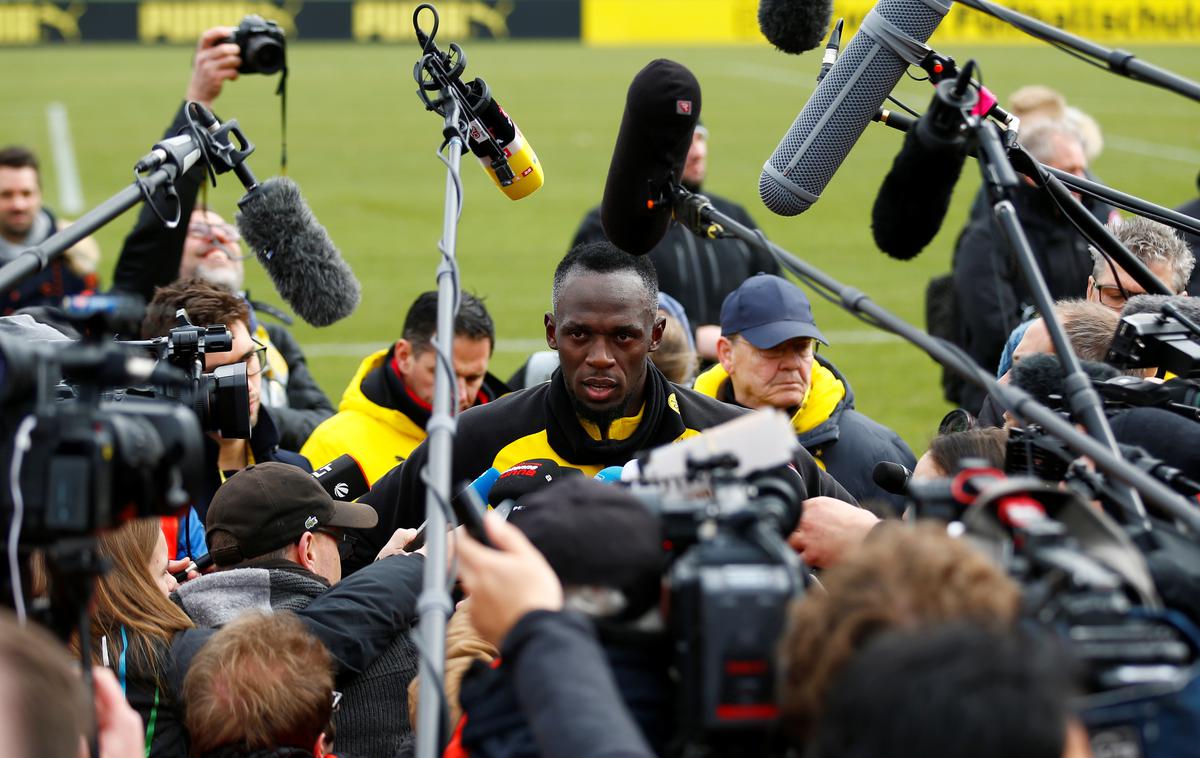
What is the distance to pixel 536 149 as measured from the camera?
67.2 feet

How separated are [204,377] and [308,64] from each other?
102ft

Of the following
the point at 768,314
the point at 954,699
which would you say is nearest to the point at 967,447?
the point at 768,314

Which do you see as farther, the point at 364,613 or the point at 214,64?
the point at 214,64

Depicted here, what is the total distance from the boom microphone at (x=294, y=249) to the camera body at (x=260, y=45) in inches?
33.0

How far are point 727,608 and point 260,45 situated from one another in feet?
10.3

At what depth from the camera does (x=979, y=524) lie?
2186 millimetres

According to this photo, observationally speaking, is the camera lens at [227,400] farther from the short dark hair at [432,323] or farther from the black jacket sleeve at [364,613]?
the short dark hair at [432,323]

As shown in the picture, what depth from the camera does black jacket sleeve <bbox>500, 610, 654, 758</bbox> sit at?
200cm

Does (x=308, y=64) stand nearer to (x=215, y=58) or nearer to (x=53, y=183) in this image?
(x=53, y=183)

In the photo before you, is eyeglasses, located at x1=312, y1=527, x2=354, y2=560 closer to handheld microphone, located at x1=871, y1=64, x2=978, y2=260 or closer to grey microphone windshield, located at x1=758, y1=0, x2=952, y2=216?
grey microphone windshield, located at x1=758, y1=0, x2=952, y2=216

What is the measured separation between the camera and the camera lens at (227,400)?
12.5 ft

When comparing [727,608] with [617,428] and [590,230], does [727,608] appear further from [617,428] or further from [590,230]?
[590,230]

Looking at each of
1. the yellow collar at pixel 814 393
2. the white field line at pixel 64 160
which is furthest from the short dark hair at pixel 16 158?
the white field line at pixel 64 160

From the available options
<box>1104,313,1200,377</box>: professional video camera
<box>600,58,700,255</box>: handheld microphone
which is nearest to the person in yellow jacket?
<box>600,58,700,255</box>: handheld microphone
